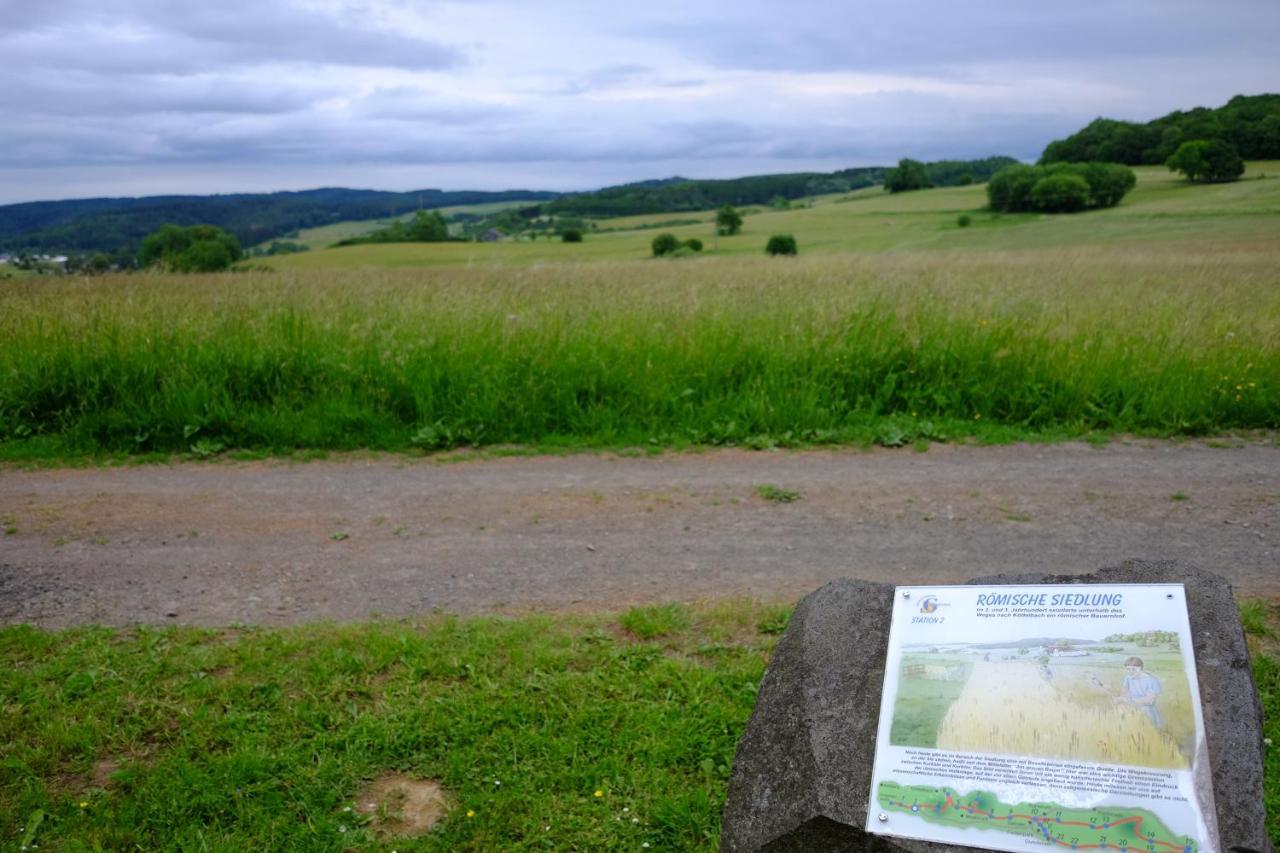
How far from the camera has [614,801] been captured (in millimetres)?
3854

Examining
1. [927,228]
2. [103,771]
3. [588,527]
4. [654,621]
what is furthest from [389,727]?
[927,228]

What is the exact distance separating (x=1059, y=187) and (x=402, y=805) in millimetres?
25746

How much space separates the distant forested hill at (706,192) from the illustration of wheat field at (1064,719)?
152ft

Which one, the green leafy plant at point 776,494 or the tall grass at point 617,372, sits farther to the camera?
the tall grass at point 617,372

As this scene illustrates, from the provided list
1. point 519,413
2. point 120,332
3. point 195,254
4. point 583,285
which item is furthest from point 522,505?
point 195,254

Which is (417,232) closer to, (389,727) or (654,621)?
(654,621)

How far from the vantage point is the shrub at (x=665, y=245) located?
37.5 meters

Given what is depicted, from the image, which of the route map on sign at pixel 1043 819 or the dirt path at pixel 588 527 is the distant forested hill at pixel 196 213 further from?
the route map on sign at pixel 1043 819

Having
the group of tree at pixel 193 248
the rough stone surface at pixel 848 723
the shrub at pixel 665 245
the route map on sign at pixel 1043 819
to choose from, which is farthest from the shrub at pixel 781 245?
the route map on sign at pixel 1043 819

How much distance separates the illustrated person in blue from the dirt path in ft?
9.07

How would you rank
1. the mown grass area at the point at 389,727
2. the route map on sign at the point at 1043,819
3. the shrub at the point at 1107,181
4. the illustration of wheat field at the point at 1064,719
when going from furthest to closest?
the shrub at the point at 1107,181 < the mown grass area at the point at 389,727 < the illustration of wheat field at the point at 1064,719 < the route map on sign at the point at 1043,819

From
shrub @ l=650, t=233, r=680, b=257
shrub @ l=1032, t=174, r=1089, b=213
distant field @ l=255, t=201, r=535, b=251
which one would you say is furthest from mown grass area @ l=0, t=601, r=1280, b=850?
distant field @ l=255, t=201, r=535, b=251

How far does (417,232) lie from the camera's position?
166ft

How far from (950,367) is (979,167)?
30979mm
